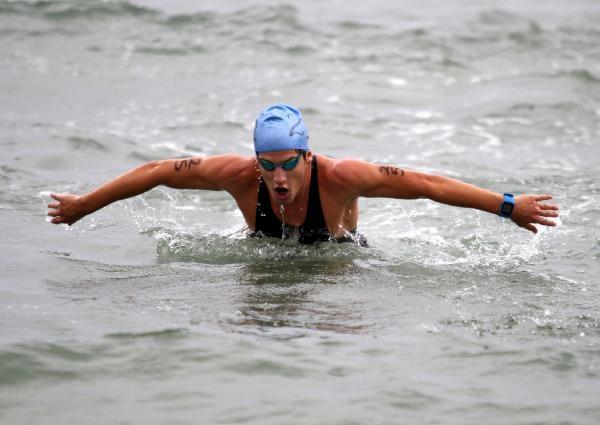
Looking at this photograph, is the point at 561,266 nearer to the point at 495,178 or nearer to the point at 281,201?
the point at 281,201

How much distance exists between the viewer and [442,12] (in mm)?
21953

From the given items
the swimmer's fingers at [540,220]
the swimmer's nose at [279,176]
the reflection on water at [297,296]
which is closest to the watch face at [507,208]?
the swimmer's fingers at [540,220]

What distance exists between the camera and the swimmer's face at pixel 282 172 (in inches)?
296

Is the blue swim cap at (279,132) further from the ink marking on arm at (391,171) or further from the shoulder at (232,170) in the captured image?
the ink marking on arm at (391,171)

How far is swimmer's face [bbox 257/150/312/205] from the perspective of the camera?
24.7 ft

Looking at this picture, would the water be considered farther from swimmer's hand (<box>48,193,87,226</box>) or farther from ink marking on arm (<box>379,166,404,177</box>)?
ink marking on arm (<box>379,166,404,177</box>)

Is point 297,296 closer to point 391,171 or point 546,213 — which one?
point 391,171

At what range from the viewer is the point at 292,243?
834 cm

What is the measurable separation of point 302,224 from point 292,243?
7.8 inches

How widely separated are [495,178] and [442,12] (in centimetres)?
1081

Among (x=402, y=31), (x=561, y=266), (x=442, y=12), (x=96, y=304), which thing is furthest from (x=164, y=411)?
(x=442, y=12)

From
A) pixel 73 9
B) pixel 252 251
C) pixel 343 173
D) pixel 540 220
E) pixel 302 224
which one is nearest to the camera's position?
pixel 540 220

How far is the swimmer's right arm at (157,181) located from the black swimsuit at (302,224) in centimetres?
27

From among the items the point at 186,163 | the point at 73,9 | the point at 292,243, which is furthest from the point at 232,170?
the point at 73,9
